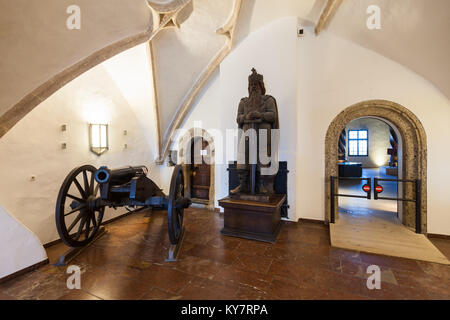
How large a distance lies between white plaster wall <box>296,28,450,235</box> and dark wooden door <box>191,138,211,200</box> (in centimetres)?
265

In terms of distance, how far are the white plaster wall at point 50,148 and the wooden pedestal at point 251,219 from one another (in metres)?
2.71

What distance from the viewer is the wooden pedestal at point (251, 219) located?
126 inches

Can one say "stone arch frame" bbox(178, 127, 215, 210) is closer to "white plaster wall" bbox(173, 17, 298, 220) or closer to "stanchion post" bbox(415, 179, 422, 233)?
"white plaster wall" bbox(173, 17, 298, 220)

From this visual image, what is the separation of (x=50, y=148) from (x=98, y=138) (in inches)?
32.1

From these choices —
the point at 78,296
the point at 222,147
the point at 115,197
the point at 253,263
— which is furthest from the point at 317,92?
the point at 78,296

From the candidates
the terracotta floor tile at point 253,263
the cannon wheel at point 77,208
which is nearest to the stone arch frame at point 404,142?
the terracotta floor tile at point 253,263

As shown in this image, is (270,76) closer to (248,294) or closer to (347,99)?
(347,99)

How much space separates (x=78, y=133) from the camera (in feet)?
12.0

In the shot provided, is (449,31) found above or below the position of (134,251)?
above

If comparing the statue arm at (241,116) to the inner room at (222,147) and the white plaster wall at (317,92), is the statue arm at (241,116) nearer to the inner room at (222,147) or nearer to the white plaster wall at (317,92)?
the inner room at (222,147)

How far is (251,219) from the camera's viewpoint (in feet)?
11.0

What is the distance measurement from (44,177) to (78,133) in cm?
94

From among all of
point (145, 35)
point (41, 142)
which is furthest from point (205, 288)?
point (145, 35)
